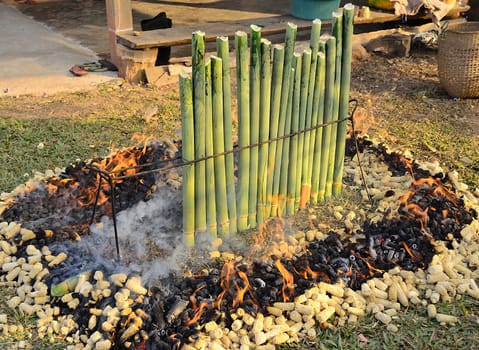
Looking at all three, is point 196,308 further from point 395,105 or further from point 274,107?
point 395,105

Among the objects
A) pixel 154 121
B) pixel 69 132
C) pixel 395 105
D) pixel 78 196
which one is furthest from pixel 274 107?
pixel 395 105

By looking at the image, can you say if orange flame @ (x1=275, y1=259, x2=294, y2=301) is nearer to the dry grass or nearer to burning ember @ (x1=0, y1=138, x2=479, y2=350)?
burning ember @ (x1=0, y1=138, x2=479, y2=350)

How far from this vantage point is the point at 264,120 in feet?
11.8

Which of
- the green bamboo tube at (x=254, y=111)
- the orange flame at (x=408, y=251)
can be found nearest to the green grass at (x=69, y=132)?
the green bamboo tube at (x=254, y=111)

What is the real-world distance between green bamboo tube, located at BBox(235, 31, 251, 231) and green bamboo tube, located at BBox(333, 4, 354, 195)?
0.75 m

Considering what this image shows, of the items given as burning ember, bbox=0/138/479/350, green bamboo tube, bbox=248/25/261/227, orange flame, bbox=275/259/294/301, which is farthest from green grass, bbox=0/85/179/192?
orange flame, bbox=275/259/294/301

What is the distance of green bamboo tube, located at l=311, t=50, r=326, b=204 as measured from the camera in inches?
150

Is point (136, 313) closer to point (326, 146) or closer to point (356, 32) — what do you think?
point (326, 146)

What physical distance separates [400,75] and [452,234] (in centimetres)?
397

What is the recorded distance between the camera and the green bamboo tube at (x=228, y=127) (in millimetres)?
3385

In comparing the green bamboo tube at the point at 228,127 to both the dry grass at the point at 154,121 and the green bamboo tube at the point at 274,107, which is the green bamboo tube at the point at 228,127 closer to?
the green bamboo tube at the point at 274,107

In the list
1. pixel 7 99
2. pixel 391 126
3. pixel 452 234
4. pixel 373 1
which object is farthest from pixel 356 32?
pixel 452 234

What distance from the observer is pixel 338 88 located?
13.0 ft

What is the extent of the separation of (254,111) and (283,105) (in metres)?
0.22
